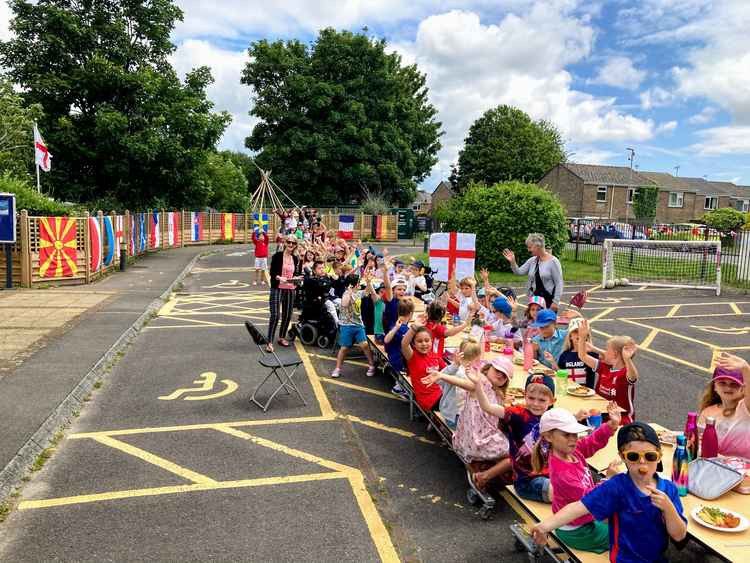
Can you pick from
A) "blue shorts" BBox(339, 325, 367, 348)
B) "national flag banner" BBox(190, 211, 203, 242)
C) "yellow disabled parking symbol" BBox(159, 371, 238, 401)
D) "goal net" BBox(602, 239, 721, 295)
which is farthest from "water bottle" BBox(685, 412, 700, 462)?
"national flag banner" BBox(190, 211, 203, 242)

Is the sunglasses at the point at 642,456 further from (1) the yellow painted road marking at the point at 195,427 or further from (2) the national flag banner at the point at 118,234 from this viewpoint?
(2) the national flag banner at the point at 118,234

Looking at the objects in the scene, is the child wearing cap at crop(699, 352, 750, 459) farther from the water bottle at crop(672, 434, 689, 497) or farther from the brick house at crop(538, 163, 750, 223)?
the brick house at crop(538, 163, 750, 223)

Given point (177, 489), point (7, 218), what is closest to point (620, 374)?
point (177, 489)

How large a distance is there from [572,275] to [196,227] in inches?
949

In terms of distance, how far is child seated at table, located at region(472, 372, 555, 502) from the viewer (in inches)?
163

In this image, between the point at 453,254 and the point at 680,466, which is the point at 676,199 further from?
the point at 680,466

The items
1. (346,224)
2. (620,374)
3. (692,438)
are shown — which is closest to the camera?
(692,438)

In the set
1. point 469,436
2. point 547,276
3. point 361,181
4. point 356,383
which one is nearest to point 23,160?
point 356,383

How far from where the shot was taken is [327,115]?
46.8 m

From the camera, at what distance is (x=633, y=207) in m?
57.8

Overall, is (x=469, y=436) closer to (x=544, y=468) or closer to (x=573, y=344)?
(x=544, y=468)

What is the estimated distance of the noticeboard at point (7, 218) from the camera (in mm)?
14914

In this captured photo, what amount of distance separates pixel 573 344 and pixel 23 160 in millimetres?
24726

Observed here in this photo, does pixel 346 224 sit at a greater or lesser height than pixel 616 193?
lesser
